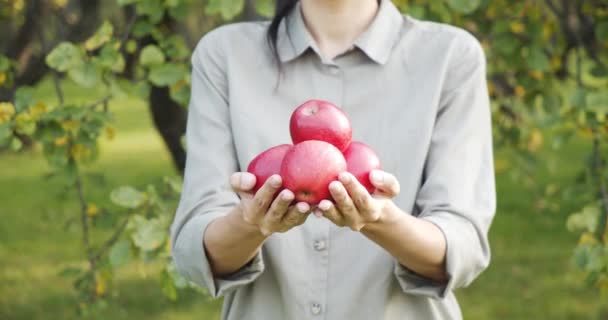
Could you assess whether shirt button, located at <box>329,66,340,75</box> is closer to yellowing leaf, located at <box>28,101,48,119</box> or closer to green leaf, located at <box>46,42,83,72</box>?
green leaf, located at <box>46,42,83,72</box>

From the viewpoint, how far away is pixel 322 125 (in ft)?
5.52

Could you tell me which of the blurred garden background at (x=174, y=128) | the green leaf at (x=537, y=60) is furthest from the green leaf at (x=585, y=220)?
the green leaf at (x=537, y=60)

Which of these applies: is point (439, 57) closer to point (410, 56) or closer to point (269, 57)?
point (410, 56)

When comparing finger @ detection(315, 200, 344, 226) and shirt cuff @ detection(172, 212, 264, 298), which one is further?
shirt cuff @ detection(172, 212, 264, 298)

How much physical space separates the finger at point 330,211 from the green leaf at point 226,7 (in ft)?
5.94

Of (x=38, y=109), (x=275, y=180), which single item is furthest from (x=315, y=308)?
(x=38, y=109)

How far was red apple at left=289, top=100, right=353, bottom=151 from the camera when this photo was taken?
1.68m

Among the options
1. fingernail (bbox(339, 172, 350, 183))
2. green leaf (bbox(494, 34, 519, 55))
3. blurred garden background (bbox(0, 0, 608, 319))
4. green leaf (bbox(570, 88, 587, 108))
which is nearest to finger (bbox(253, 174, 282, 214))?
fingernail (bbox(339, 172, 350, 183))

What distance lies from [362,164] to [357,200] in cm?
8

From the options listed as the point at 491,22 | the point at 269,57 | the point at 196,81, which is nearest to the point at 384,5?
the point at 269,57

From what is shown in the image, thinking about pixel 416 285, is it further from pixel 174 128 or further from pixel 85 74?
pixel 174 128

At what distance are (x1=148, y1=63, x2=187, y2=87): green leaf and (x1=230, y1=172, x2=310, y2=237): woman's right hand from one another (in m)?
1.81

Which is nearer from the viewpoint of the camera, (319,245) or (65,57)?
(319,245)

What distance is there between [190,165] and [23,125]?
4.90 feet
